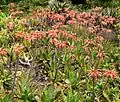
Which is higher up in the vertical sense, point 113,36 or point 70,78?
point 70,78

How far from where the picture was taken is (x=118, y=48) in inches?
513

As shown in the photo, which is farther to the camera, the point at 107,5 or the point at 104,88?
the point at 107,5

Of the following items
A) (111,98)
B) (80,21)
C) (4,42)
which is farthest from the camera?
(80,21)

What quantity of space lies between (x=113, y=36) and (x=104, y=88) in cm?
672

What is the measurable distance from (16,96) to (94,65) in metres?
3.26

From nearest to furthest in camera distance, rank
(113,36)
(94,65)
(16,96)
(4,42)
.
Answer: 1. (16,96)
2. (94,65)
3. (4,42)
4. (113,36)

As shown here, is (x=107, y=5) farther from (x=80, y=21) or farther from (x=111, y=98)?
(x=111, y=98)

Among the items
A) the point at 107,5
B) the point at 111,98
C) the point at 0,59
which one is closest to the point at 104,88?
the point at 111,98

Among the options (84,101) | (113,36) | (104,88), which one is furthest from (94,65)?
(113,36)

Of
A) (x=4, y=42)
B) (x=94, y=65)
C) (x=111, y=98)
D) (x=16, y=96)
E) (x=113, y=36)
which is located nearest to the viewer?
(x=16, y=96)

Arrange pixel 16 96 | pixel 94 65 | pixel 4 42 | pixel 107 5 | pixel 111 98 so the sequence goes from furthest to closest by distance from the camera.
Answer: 1. pixel 107 5
2. pixel 4 42
3. pixel 94 65
4. pixel 111 98
5. pixel 16 96

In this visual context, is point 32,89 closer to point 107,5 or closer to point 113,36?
point 113,36

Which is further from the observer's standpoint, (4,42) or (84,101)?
(4,42)

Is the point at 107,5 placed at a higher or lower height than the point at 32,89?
lower
